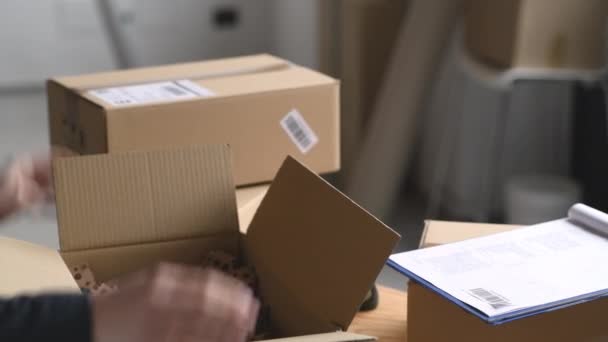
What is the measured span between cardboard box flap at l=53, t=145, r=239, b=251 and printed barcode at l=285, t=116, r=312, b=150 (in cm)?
32

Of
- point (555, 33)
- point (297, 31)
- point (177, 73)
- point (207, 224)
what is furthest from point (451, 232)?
point (297, 31)

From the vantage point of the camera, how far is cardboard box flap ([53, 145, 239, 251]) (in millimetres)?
1463

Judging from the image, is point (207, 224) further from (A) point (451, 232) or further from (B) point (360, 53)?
(B) point (360, 53)

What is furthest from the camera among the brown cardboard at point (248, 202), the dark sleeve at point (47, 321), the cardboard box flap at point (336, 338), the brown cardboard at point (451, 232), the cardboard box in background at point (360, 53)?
the cardboard box in background at point (360, 53)

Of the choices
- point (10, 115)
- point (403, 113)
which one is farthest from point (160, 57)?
point (403, 113)

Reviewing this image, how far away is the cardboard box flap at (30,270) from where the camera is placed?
1.28 metres

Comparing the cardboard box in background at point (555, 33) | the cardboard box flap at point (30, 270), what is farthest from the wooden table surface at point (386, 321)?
the cardboard box in background at point (555, 33)

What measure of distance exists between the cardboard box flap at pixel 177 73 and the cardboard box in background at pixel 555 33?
1027 millimetres

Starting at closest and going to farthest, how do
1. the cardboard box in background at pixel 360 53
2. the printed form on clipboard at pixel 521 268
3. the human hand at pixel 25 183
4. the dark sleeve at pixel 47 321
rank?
the dark sleeve at pixel 47 321 → the printed form on clipboard at pixel 521 268 → the human hand at pixel 25 183 → the cardboard box in background at pixel 360 53

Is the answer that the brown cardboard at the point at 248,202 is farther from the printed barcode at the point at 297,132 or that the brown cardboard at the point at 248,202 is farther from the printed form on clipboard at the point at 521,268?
the printed form on clipboard at the point at 521,268

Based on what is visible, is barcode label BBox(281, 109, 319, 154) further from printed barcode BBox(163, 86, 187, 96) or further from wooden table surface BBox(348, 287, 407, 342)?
wooden table surface BBox(348, 287, 407, 342)

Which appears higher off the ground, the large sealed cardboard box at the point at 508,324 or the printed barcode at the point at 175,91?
the printed barcode at the point at 175,91

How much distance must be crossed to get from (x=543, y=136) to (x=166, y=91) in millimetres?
1805

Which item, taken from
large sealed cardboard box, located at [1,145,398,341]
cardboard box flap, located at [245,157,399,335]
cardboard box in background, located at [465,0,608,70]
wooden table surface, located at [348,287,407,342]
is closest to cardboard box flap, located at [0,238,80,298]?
large sealed cardboard box, located at [1,145,398,341]
